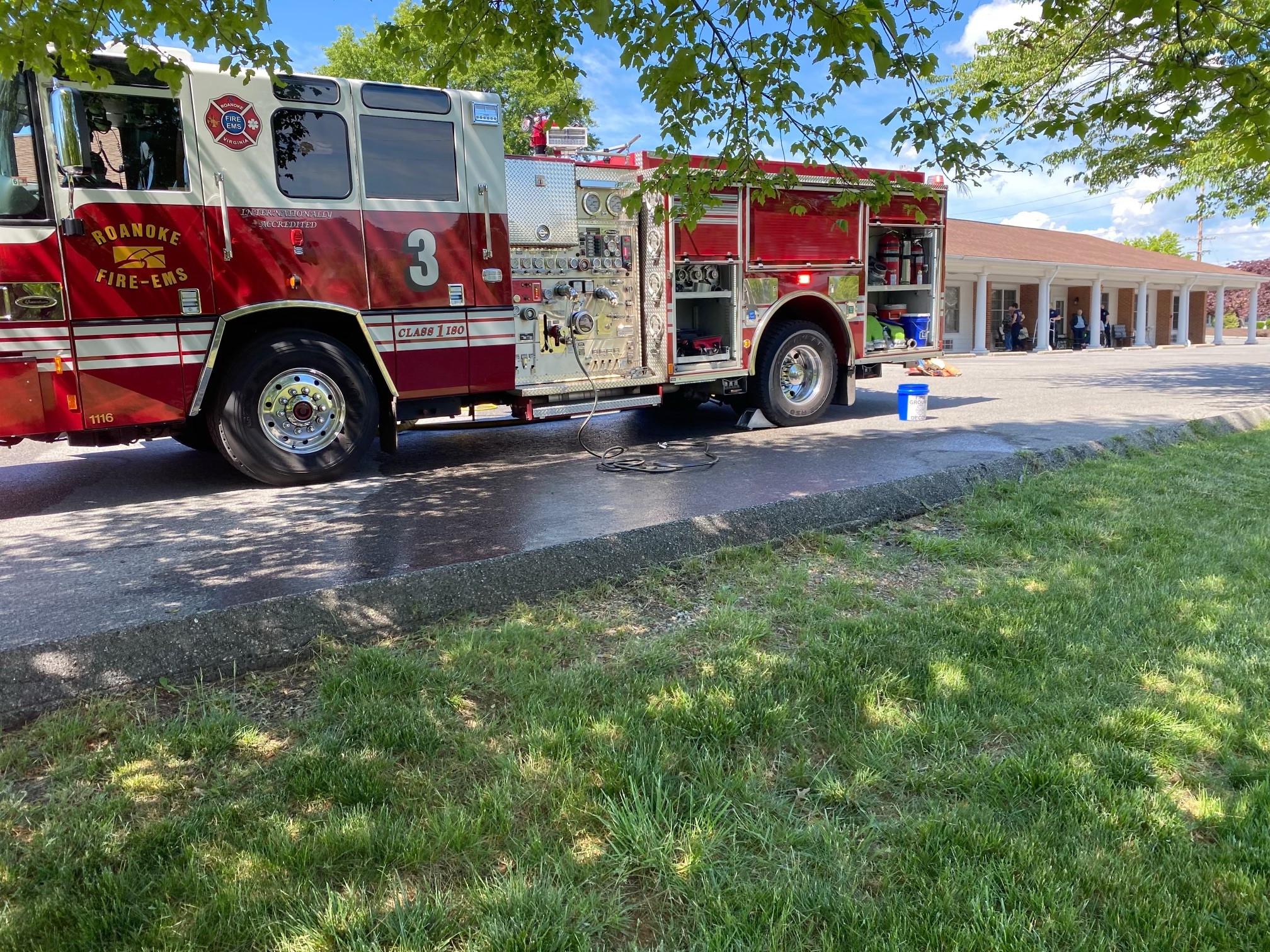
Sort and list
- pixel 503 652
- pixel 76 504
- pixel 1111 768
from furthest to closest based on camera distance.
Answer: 1. pixel 76 504
2. pixel 503 652
3. pixel 1111 768

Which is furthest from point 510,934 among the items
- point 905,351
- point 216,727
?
point 905,351

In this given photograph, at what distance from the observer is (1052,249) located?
3275 cm

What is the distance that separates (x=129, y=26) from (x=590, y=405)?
4.38 meters

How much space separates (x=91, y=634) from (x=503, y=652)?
4.88 ft

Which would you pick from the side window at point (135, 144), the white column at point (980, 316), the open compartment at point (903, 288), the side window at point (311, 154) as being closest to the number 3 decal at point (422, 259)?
the side window at point (311, 154)

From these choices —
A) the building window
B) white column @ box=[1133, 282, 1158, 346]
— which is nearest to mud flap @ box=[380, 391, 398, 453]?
the building window

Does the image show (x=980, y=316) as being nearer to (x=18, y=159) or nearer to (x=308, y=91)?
(x=308, y=91)

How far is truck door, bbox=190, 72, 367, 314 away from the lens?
236 inches

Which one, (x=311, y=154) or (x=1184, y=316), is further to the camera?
(x=1184, y=316)

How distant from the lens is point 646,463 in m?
7.18

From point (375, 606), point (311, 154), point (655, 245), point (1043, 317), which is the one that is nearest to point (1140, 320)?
point (1043, 317)

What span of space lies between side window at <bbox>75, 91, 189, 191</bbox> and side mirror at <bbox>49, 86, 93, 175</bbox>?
4 centimetres

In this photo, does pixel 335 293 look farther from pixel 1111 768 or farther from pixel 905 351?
pixel 905 351

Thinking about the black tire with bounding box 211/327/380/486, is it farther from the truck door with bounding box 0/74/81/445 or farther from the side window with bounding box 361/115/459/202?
the side window with bounding box 361/115/459/202
